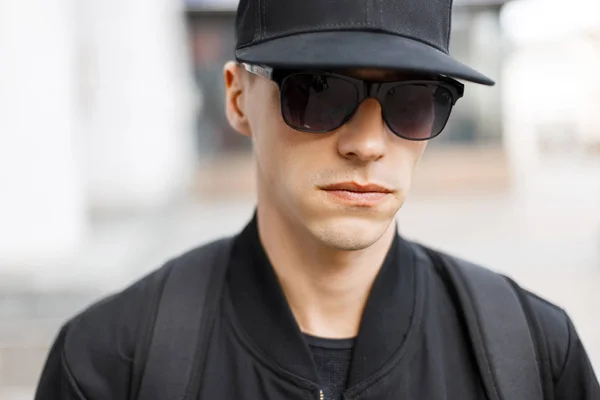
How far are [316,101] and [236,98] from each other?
0.43m

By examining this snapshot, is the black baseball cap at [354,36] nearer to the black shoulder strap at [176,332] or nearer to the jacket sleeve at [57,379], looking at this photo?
the black shoulder strap at [176,332]

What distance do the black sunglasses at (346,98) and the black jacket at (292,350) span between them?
405 millimetres

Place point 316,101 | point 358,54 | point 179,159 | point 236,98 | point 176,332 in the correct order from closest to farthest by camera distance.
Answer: point 358,54
point 316,101
point 176,332
point 236,98
point 179,159

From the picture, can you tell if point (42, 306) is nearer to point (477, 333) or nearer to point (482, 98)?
point (477, 333)

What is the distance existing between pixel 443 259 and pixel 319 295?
336 mm

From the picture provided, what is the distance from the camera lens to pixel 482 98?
49.6ft

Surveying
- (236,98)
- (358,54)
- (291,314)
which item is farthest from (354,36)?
(291,314)

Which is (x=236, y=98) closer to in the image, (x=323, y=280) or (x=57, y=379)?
(x=323, y=280)

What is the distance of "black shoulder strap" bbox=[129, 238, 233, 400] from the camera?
1547mm

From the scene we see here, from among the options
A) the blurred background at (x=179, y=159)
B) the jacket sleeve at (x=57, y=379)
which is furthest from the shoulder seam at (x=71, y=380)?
the blurred background at (x=179, y=159)

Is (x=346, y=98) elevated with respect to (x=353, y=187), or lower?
elevated

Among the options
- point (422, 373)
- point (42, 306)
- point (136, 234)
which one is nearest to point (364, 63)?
point (422, 373)

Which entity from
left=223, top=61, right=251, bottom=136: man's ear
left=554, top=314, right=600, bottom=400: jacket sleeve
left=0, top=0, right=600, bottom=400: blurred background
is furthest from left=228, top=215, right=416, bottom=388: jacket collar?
left=0, top=0, right=600, bottom=400: blurred background

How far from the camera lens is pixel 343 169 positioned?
1.52 metres
